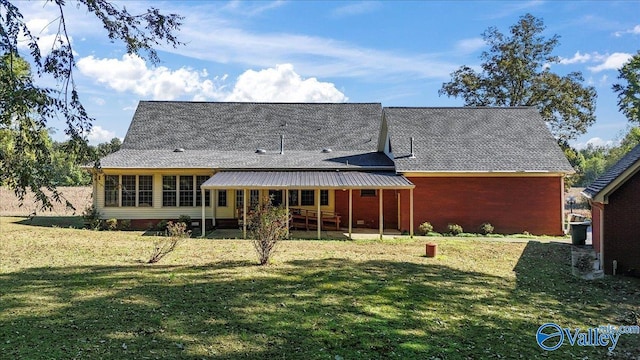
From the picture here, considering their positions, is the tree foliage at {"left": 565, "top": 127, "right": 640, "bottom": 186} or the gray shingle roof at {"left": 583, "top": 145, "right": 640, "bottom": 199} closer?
the gray shingle roof at {"left": 583, "top": 145, "right": 640, "bottom": 199}

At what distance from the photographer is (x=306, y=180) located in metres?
18.1

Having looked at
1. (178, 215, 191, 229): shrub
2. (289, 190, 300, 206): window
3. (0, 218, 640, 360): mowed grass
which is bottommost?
(0, 218, 640, 360): mowed grass

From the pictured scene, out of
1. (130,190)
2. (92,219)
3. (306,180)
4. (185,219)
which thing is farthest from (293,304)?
(92,219)

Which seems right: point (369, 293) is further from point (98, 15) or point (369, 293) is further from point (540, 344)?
point (98, 15)

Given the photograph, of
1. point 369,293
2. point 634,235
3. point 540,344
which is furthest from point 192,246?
point 634,235

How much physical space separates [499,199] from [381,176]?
5.67 meters

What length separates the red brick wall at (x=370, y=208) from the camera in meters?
21.2

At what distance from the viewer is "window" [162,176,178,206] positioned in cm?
2064

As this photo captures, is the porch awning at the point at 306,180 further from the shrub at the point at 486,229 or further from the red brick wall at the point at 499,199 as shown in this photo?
the shrub at the point at 486,229

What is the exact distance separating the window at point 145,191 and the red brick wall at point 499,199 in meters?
11.8

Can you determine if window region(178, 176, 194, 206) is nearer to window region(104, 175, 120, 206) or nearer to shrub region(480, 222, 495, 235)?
window region(104, 175, 120, 206)

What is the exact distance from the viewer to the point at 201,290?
862 cm

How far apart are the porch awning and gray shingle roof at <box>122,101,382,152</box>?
4.76 meters

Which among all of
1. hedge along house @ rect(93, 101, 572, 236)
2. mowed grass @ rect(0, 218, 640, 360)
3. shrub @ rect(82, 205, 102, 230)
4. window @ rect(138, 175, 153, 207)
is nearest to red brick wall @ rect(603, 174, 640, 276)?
mowed grass @ rect(0, 218, 640, 360)
